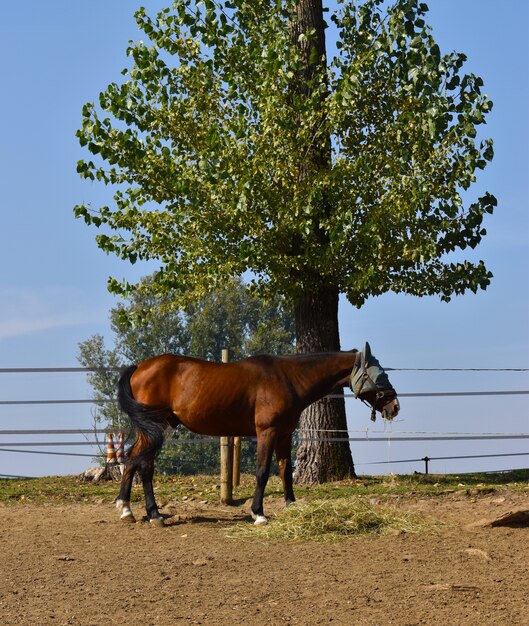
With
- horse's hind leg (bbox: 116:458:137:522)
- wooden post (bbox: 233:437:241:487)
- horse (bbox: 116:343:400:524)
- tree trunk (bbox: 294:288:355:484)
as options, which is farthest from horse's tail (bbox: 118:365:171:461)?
tree trunk (bbox: 294:288:355:484)

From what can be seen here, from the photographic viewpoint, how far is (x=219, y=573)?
8.28 metres

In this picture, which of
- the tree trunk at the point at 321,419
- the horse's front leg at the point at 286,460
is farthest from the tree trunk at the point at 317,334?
the horse's front leg at the point at 286,460

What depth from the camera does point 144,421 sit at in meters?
11.0

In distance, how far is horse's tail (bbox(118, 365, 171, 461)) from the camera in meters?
11.0

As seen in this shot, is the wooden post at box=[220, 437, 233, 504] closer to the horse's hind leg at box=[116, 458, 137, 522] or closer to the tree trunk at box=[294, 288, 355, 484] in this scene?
the horse's hind leg at box=[116, 458, 137, 522]

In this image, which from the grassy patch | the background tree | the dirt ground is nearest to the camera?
the dirt ground

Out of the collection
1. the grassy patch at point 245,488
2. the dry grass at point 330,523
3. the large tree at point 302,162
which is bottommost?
the dry grass at point 330,523

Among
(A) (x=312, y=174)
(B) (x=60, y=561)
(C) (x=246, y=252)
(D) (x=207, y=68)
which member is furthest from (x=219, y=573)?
(D) (x=207, y=68)

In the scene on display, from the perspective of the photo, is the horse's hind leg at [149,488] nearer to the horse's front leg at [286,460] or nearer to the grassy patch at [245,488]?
the horse's front leg at [286,460]

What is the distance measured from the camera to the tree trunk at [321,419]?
1533 cm

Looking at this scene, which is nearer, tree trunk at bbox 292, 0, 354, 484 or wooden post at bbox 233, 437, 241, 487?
wooden post at bbox 233, 437, 241, 487

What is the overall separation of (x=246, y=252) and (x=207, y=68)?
3.44 meters

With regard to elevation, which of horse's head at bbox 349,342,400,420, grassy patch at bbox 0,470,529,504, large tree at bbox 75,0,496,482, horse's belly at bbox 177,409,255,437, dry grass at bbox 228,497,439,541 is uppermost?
large tree at bbox 75,0,496,482

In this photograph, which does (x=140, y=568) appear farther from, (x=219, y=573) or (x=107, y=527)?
(x=107, y=527)
